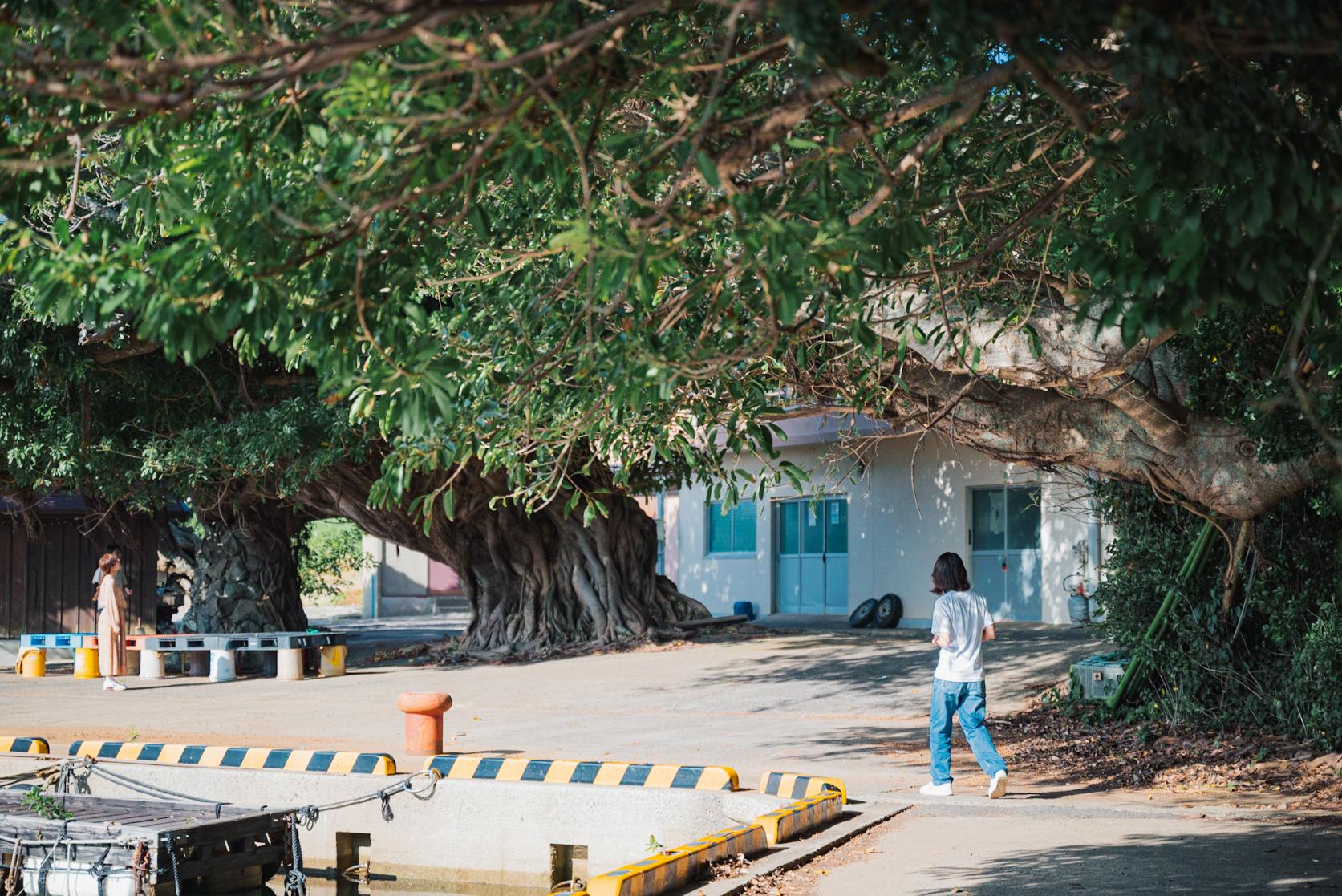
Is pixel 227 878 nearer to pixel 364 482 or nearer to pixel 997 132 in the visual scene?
pixel 997 132

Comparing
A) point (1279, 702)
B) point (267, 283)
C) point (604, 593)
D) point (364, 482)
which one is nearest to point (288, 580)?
point (364, 482)

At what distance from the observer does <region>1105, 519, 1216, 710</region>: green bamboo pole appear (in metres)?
11.9

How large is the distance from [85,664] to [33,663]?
102cm

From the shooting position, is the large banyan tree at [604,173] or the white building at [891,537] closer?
the large banyan tree at [604,173]

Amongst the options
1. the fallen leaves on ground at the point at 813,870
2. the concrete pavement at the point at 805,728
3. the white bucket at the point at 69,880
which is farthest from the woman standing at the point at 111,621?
the fallen leaves on ground at the point at 813,870

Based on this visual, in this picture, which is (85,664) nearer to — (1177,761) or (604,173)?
(1177,761)

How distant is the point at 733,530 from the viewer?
96.5 feet

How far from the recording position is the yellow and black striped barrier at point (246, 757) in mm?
10141

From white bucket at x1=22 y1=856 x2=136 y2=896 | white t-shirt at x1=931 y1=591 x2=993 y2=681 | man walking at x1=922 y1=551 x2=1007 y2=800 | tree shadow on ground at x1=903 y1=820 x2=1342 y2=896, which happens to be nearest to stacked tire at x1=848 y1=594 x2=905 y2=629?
man walking at x1=922 y1=551 x2=1007 y2=800

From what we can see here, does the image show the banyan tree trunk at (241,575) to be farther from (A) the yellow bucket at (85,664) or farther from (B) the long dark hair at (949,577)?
(B) the long dark hair at (949,577)

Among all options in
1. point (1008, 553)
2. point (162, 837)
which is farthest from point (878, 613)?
point (162, 837)

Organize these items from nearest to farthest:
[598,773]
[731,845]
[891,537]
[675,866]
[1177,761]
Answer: [675,866] → [731,845] → [598,773] → [1177,761] → [891,537]

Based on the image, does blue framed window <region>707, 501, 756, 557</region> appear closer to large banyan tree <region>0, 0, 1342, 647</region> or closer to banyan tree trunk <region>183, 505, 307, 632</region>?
banyan tree trunk <region>183, 505, 307, 632</region>

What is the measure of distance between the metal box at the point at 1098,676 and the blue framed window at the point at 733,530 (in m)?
15.2
